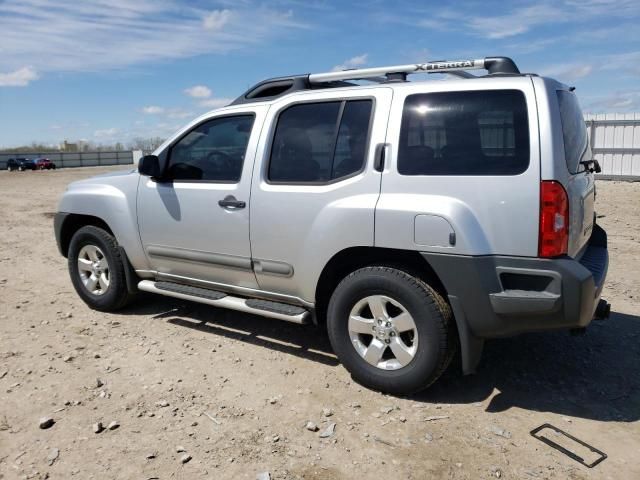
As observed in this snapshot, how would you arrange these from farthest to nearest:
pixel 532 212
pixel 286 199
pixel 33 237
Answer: pixel 33 237, pixel 286 199, pixel 532 212

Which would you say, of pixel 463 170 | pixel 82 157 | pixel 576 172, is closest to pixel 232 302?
pixel 463 170

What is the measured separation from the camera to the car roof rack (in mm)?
3428

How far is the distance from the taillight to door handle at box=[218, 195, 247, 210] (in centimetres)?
211

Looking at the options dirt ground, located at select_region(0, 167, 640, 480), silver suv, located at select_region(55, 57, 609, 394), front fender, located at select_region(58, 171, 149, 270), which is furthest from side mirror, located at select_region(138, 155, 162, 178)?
dirt ground, located at select_region(0, 167, 640, 480)

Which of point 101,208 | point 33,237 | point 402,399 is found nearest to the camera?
point 402,399

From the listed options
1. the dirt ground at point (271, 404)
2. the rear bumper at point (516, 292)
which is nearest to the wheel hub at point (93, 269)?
the dirt ground at point (271, 404)

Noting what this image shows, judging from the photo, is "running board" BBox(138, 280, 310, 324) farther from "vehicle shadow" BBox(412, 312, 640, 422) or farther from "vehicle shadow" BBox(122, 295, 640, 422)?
"vehicle shadow" BBox(412, 312, 640, 422)

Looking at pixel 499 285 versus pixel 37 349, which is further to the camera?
pixel 37 349

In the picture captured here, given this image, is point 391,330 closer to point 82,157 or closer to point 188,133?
point 188,133

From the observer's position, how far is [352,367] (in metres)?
3.66

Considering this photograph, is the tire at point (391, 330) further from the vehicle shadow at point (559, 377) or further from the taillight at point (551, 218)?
the taillight at point (551, 218)

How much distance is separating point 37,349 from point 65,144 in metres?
85.0

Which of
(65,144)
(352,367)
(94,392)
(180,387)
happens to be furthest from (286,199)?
(65,144)

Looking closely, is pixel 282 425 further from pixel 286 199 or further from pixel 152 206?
pixel 152 206
